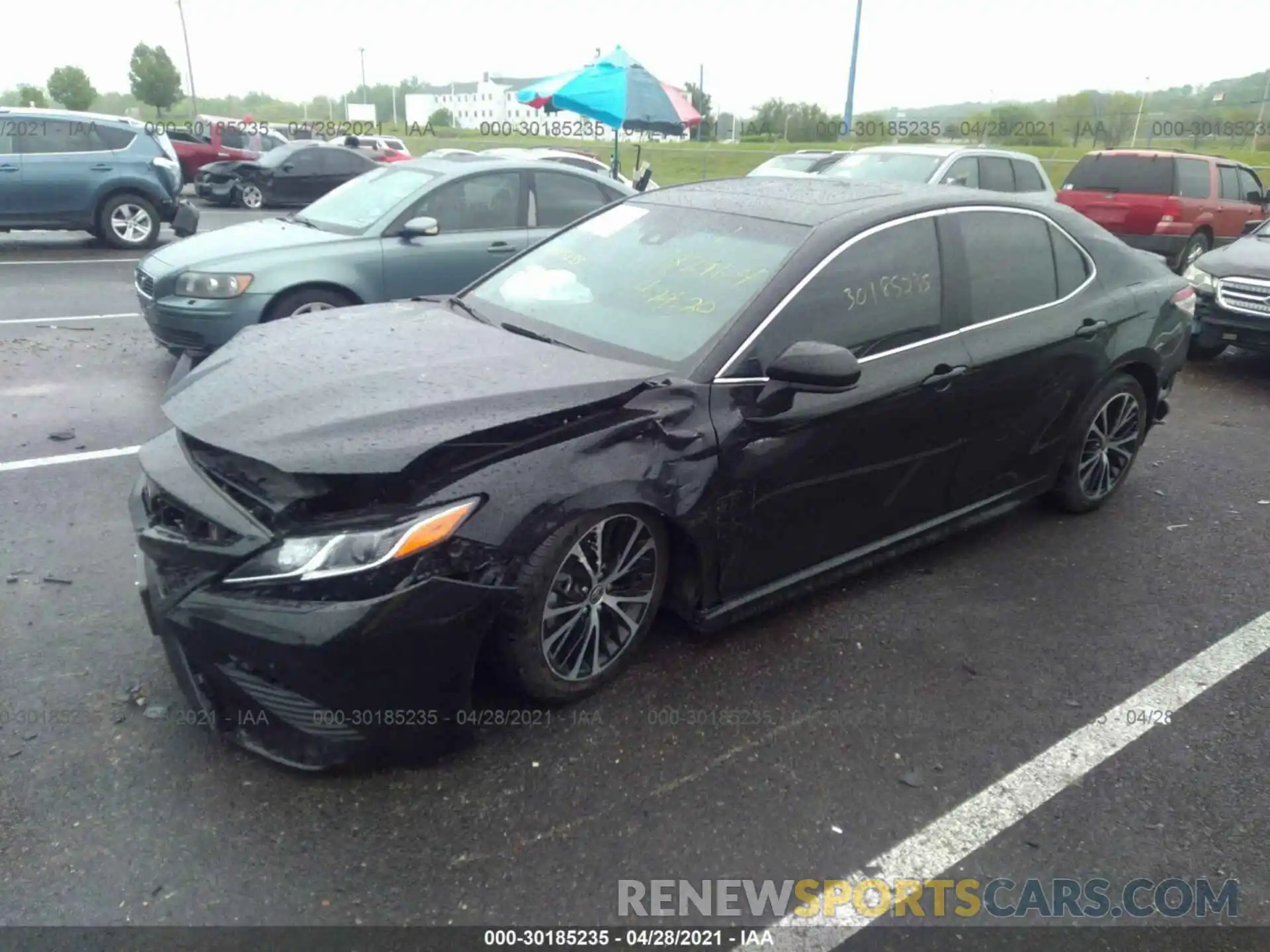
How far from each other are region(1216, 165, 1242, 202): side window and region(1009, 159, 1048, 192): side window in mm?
3338

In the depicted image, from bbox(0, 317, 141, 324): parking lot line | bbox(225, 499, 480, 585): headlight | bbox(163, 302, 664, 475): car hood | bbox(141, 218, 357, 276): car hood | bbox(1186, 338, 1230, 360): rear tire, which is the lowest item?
bbox(1186, 338, 1230, 360): rear tire

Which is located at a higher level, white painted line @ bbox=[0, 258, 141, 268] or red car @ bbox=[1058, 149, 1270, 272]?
red car @ bbox=[1058, 149, 1270, 272]

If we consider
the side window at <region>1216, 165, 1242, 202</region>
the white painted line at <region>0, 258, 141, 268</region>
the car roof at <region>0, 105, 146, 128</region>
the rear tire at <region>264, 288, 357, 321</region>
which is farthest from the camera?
the side window at <region>1216, 165, 1242, 202</region>

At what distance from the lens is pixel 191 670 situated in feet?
9.12

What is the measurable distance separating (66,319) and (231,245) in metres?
2.78

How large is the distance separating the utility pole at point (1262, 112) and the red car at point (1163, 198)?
1851cm

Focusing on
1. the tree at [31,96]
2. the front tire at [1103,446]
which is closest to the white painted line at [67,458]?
the front tire at [1103,446]

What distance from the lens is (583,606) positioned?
10.3 feet

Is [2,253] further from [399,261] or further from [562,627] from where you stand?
[562,627]

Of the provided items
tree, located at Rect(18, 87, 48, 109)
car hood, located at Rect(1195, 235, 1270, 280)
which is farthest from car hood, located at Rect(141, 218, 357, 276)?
tree, located at Rect(18, 87, 48, 109)

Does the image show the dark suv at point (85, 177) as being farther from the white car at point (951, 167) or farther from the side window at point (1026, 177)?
the side window at point (1026, 177)

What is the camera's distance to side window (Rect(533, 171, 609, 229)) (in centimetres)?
782

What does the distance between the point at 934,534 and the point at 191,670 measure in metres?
2.93

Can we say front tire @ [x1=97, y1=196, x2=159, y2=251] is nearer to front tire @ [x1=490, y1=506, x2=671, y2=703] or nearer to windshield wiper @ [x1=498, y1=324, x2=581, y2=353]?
windshield wiper @ [x1=498, y1=324, x2=581, y2=353]
